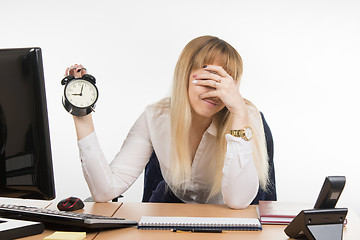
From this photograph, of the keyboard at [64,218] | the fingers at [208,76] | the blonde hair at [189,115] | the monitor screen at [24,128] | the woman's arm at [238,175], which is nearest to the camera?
the monitor screen at [24,128]

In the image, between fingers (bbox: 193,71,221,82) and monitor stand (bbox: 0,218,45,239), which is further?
fingers (bbox: 193,71,221,82)

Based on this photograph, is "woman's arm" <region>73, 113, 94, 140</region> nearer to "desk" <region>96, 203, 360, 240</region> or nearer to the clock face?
the clock face

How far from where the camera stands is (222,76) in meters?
1.91

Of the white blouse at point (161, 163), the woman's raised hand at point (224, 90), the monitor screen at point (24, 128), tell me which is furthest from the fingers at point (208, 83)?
the monitor screen at point (24, 128)

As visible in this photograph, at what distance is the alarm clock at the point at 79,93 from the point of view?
1.68 metres

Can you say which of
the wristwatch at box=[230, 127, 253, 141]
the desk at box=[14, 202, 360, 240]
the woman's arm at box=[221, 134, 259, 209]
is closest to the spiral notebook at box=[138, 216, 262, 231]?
the desk at box=[14, 202, 360, 240]

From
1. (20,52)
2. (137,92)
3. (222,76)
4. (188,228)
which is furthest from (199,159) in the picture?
(137,92)

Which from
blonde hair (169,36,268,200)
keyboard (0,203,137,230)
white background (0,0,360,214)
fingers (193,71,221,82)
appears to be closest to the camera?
keyboard (0,203,137,230)

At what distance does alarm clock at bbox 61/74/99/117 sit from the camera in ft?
5.51

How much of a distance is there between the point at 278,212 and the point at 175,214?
1.16 ft

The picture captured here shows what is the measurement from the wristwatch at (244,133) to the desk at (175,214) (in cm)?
27

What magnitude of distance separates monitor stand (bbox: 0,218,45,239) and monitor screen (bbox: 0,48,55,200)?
0.34ft

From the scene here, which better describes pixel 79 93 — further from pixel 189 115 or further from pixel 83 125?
pixel 189 115

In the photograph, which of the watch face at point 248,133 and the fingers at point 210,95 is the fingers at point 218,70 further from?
the watch face at point 248,133
